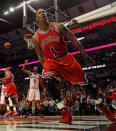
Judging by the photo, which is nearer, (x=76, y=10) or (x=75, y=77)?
(x=75, y=77)

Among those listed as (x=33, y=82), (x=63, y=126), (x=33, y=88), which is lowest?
(x=63, y=126)

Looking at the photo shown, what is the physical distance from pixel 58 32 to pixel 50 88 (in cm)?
76

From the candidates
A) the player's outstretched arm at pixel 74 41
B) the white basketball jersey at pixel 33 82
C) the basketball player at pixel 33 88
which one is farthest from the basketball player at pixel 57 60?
the white basketball jersey at pixel 33 82

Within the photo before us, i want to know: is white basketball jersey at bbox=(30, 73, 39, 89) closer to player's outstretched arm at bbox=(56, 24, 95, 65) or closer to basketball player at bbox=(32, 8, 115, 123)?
basketball player at bbox=(32, 8, 115, 123)

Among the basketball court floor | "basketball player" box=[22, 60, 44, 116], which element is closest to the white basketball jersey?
"basketball player" box=[22, 60, 44, 116]

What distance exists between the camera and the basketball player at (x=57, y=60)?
7.70 feet

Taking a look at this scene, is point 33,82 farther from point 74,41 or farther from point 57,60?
point 74,41

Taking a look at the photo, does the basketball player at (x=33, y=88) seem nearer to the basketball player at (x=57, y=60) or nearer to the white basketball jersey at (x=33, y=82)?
the white basketball jersey at (x=33, y=82)

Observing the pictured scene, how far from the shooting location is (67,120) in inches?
97.3

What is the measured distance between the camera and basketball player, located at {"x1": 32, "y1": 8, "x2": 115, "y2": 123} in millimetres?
2348

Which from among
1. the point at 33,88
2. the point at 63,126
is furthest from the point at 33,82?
the point at 63,126

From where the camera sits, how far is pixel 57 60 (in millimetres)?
2416

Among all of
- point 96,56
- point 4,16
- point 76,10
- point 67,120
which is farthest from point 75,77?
point 96,56

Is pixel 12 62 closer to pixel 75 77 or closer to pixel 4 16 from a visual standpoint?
pixel 4 16
